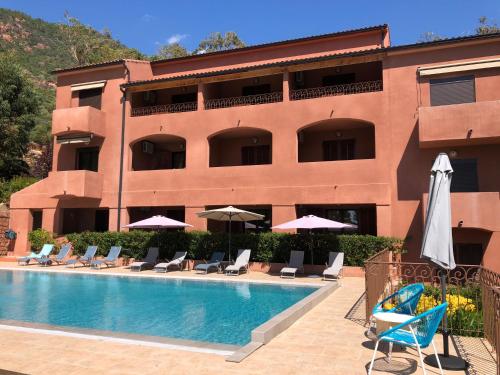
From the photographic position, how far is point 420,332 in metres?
5.93

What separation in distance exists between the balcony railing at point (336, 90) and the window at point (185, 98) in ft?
20.4

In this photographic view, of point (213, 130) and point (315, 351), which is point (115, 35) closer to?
point (213, 130)

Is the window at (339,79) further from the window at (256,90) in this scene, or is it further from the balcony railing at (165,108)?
the balcony railing at (165,108)

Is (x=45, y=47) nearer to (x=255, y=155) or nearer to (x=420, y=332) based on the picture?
(x=255, y=155)

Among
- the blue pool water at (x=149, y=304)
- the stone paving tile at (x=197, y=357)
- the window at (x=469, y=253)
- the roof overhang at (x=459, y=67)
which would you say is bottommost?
the blue pool water at (x=149, y=304)

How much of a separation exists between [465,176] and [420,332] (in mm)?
13711

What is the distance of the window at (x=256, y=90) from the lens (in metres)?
23.3

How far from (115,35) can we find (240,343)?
240 ft

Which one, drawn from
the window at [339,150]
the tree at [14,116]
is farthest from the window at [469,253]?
the tree at [14,116]

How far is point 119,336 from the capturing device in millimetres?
7777

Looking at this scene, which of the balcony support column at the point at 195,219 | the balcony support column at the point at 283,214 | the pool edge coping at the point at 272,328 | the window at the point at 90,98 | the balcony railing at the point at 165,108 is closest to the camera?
the pool edge coping at the point at 272,328

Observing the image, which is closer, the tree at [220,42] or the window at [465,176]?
the window at [465,176]

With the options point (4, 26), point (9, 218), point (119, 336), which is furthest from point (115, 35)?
point (119, 336)

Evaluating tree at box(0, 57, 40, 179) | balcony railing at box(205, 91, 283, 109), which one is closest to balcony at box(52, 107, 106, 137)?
balcony railing at box(205, 91, 283, 109)
